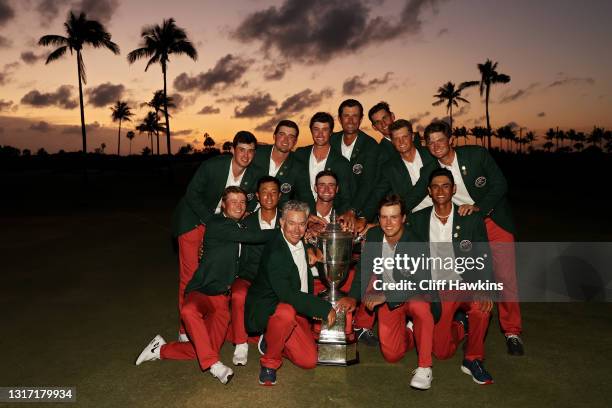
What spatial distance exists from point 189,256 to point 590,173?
152 feet

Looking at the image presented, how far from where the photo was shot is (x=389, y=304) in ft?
15.9

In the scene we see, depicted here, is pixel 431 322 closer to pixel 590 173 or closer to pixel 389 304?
pixel 389 304

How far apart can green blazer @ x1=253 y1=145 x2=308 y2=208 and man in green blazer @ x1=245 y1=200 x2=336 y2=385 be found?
139 cm

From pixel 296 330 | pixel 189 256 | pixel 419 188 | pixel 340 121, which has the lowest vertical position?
pixel 296 330

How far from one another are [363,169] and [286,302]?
2589 mm

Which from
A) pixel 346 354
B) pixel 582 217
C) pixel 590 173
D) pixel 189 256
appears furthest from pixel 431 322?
pixel 590 173

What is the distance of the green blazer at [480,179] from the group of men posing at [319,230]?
0.04 feet

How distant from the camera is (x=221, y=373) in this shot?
14.5 feet

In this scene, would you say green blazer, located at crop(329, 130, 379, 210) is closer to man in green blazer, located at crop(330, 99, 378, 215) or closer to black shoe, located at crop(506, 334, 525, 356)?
man in green blazer, located at crop(330, 99, 378, 215)

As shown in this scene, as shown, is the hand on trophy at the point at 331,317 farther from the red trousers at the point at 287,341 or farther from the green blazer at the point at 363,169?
the green blazer at the point at 363,169

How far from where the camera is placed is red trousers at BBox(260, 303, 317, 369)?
179 inches

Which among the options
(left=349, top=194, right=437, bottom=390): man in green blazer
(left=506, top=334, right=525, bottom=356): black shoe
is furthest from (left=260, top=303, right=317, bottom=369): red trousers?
(left=506, top=334, right=525, bottom=356): black shoe

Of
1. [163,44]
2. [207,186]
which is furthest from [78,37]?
[207,186]

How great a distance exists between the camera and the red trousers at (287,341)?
4.54 meters
